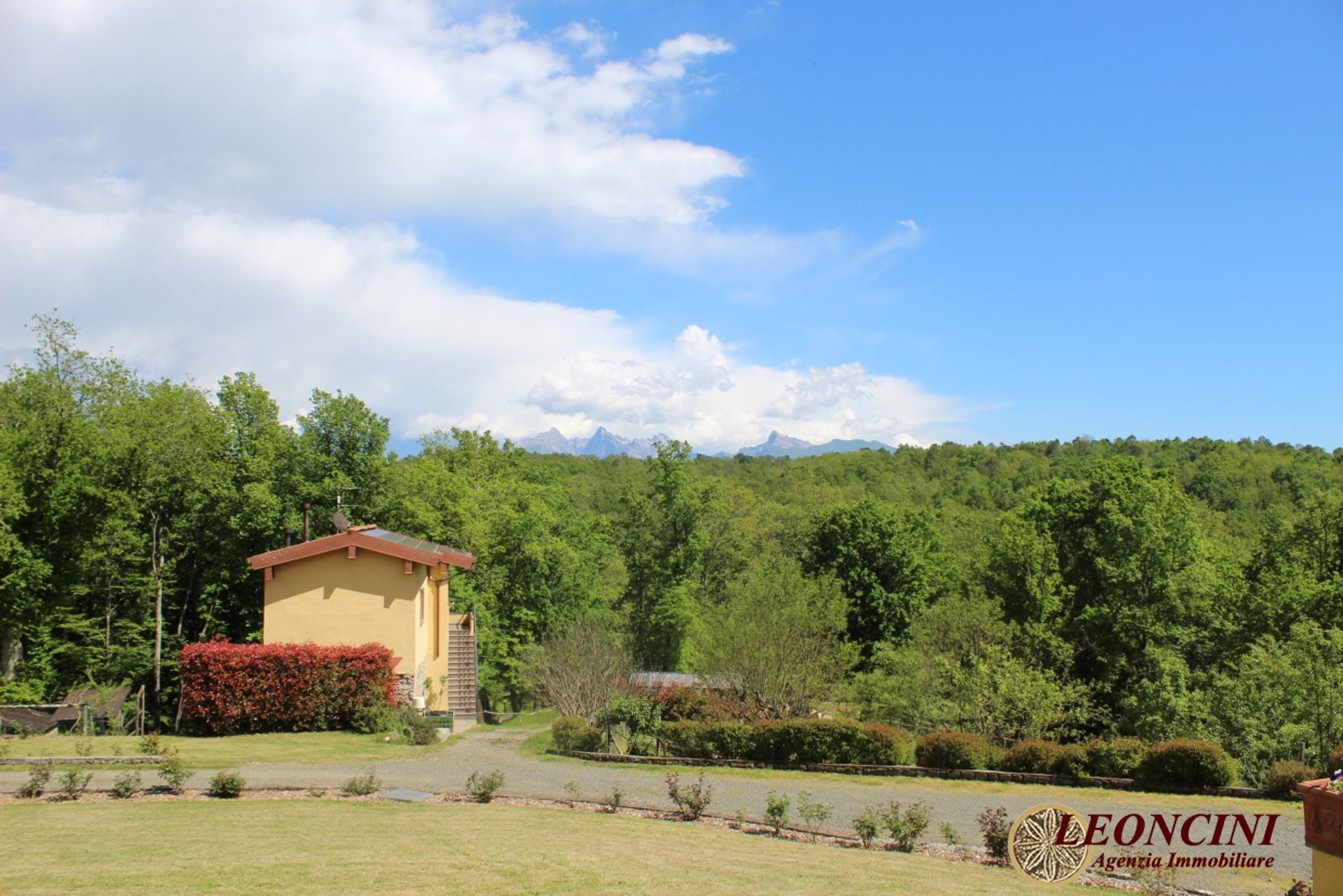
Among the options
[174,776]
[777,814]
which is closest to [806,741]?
[777,814]

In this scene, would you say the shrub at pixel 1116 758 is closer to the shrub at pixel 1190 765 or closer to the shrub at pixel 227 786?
the shrub at pixel 1190 765

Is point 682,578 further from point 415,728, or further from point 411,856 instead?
point 411,856

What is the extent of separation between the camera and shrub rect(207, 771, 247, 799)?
41.2 feet

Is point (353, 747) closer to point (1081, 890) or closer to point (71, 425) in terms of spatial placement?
point (1081, 890)

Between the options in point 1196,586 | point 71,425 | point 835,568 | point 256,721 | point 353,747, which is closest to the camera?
point 353,747

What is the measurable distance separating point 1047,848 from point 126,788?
12.1 meters

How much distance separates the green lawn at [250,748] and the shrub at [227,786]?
8.22 feet

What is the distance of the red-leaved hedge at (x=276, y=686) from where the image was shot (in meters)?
18.9

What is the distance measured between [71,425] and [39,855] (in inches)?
831

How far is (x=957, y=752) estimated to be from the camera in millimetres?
16625

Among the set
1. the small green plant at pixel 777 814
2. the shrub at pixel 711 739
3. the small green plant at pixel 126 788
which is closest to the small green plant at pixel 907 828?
the small green plant at pixel 777 814

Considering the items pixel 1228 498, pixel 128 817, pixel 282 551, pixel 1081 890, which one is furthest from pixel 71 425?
pixel 1228 498

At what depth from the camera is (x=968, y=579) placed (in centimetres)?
3850

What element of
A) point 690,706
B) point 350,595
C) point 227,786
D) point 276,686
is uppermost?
point 350,595
